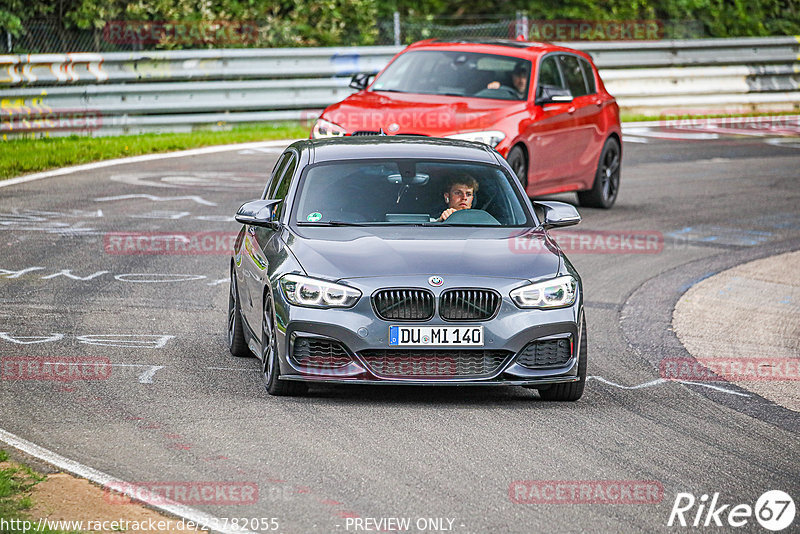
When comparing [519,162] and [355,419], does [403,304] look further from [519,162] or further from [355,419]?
[519,162]

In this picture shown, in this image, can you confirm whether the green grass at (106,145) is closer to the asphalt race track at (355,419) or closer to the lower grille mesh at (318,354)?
the asphalt race track at (355,419)

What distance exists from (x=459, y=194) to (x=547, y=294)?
4.65ft

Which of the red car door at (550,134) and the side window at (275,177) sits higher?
the side window at (275,177)

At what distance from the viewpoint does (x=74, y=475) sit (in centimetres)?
634

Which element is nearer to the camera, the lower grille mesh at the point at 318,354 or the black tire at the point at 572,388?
the lower grille mesh at the point at 318,354

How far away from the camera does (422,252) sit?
27.0 ft

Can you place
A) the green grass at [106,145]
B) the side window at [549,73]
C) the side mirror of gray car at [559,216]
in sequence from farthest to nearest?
the green grass at [106,145] < the side window at [549,73] < the side mirror of gray car at [559,216]

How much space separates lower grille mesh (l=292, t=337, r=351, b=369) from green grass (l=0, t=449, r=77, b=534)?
1.82 m

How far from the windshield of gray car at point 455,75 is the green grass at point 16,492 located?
10.3 metres

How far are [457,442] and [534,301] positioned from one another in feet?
3.94

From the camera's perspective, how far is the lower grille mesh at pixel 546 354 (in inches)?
315

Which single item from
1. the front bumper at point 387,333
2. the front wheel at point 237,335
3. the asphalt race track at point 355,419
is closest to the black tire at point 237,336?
the front wheel at point 237,335

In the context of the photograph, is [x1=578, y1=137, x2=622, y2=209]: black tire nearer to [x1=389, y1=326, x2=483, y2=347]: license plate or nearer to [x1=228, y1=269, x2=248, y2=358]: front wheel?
[x1=228, y1=269, x2=248, y2=358]: front wheel

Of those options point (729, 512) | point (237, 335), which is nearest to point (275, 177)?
point (237, 335)
